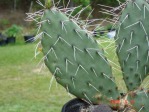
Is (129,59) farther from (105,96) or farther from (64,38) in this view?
(64,38)

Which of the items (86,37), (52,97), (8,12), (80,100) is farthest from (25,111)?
(8,12)

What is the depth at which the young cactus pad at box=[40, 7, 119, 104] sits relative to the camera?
138 cm

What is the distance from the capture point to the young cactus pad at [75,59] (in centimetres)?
138

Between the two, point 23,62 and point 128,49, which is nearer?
point 128,49

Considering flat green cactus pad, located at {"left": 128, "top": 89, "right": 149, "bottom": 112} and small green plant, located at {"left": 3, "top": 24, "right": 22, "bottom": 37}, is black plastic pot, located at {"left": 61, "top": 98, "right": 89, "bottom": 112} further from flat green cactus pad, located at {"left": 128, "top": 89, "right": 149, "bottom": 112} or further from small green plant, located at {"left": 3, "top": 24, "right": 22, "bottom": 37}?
small green plant, located at {"left": 3, "top": 24, "right": 22, "bottom": 37}

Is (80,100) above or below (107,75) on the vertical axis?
below

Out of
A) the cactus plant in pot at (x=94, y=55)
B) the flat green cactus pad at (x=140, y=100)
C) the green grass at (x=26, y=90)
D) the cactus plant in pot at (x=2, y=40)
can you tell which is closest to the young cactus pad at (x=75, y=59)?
the cactus plant in pot at (x=94, y=55)

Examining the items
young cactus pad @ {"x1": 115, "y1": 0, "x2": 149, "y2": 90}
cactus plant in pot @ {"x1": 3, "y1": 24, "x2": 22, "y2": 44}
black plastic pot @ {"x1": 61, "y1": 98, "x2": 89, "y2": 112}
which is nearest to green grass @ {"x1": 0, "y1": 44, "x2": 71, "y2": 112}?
black plastic pot @ {"x1": 61, "y1": 98, "x2": 89, "y2": 112}

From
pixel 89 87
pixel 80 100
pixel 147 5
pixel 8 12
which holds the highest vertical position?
pixel 147 5

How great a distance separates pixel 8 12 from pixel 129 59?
43.5ft

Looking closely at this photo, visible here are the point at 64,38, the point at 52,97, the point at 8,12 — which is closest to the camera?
the point at 64,38

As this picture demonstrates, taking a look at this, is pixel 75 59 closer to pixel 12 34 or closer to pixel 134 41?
pixel 134 41

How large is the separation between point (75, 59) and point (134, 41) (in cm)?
24

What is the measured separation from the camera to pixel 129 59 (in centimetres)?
152
